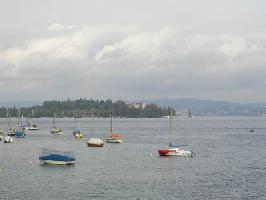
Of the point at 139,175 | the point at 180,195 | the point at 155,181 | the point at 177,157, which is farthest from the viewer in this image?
the point at 177,157

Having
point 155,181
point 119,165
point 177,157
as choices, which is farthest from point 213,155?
point 155,181

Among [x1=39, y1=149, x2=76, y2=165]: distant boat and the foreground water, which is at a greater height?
[x1=39, y1=149, x2=76, y2=165]: distant boat

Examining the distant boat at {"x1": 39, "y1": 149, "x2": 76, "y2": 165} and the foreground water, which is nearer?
the foreground water

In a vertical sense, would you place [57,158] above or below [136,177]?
above

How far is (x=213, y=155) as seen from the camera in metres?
132

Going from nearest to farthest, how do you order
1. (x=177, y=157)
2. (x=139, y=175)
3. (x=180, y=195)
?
(x=180, y=195) < (x=139, y=175) < (x=177, y=157)

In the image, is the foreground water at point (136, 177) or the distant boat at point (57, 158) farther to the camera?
the distant boat at point (57, 158)

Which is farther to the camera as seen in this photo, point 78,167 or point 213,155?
point 213,155

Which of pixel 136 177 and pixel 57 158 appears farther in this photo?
pixel 57 158

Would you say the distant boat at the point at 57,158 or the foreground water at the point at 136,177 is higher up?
the distant boat at the point at 57,158

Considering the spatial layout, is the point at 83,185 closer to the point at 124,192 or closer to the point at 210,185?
the point at 124,192

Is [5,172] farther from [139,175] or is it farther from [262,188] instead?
[262,188]

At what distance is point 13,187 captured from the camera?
76.1 m

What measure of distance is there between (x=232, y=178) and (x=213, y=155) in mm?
44827
